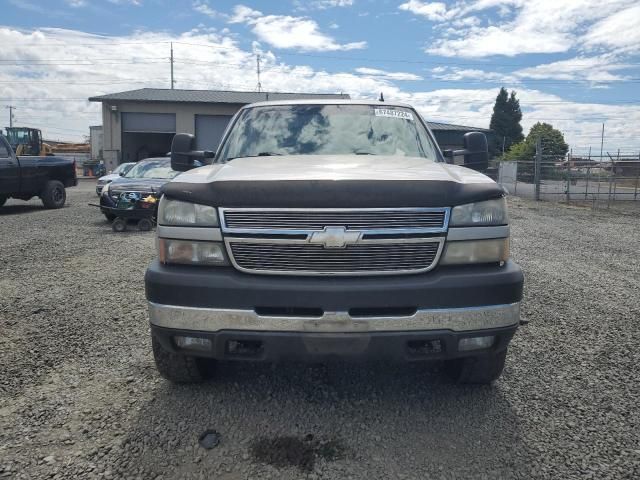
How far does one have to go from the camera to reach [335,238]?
8.49 ft

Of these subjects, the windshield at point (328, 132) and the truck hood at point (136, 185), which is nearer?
the windshield at point (328, 132)

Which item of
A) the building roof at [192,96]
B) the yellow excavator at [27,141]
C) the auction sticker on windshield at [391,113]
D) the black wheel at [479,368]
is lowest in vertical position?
the black wheel at [479,368]

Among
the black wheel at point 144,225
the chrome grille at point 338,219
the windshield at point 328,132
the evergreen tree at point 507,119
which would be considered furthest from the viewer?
the evergreen tree at point 507,119

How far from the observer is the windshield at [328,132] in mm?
3977

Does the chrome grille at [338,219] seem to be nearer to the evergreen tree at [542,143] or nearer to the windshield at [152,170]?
the windshield at [152,170]

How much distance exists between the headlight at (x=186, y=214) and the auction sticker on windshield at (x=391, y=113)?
2106 mm

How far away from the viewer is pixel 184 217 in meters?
2.77

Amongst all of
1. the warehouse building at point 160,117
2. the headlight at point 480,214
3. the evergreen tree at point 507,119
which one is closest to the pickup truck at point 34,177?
the headlight at point 480,214

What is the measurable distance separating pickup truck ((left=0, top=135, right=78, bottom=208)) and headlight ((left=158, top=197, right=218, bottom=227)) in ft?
39.7

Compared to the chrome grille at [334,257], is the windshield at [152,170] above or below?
above

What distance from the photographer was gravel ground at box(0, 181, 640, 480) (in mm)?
2498

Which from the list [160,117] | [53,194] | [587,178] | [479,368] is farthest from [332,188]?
[160,117]

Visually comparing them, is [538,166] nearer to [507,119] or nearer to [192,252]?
[192,252]

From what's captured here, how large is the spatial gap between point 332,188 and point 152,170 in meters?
10.4
